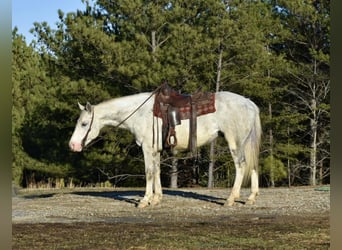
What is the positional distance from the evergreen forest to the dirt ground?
841 cm

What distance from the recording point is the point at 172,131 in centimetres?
791

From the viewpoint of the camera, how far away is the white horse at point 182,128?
7.87 m

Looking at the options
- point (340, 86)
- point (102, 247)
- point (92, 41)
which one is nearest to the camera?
point (340, 86)

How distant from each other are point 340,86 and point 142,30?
1759cm

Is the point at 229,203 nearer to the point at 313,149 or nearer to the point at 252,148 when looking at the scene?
the point at 252,148

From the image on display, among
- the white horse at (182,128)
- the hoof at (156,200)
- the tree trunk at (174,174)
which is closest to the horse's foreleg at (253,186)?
the white horse at (182,128)

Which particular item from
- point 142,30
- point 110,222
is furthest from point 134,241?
point 142,30

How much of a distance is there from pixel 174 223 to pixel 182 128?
2.20 m

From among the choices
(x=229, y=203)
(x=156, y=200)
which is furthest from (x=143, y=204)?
(x=229, y=203)

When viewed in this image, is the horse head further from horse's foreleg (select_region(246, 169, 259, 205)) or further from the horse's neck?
horse's foreleg (select_region(246, 169, 259, 205))

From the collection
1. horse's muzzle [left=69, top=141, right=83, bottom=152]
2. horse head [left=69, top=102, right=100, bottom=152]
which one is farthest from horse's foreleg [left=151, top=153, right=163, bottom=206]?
horse's muzzle [left=69, top=141, right=83, bottom=152]

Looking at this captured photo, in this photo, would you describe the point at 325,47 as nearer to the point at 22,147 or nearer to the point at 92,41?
the point at 92,41

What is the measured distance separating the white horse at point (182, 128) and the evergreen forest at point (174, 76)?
821cm

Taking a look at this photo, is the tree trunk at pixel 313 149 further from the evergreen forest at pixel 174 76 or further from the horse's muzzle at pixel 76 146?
the horse's muzzle at pixel 76 146
